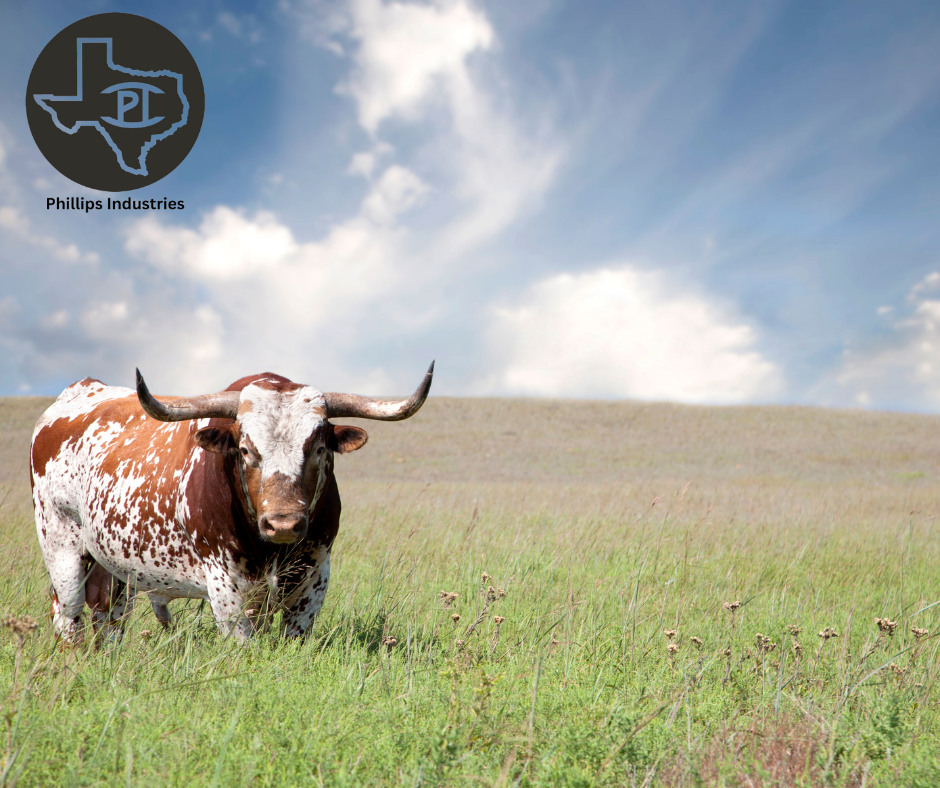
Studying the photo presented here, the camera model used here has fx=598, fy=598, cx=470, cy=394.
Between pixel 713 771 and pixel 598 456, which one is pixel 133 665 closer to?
pixel 713 771

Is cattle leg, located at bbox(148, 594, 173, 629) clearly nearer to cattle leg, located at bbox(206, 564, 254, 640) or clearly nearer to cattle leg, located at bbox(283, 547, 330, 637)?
cattle leg, located at bbox(206, 564, 254, 640)

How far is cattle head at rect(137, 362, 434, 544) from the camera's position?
A: 11.0ft

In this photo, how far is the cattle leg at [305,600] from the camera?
3.87 m

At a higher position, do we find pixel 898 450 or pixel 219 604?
pixel 898 450

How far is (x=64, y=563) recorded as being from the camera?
499cm

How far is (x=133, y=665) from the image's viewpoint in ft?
9.93

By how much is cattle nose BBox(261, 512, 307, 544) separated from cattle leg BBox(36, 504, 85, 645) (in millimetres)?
2779

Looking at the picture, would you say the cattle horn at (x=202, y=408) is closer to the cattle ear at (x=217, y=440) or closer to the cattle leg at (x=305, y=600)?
the cattle ear at (x=217, y=440)

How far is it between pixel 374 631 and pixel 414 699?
4.78ft

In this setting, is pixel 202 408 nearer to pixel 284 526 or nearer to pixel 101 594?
pixel 284 526

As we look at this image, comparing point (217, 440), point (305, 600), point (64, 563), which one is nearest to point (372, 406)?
point (217, 440)

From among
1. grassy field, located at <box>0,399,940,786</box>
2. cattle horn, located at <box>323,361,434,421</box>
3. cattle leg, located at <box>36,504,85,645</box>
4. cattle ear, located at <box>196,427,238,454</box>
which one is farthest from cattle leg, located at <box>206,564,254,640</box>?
cattle leg, located at <box>36,504,85,645</box>

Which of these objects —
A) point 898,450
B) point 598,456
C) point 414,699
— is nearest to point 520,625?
point 414,699

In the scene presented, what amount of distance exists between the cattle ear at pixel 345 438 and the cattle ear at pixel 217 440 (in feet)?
2.01
